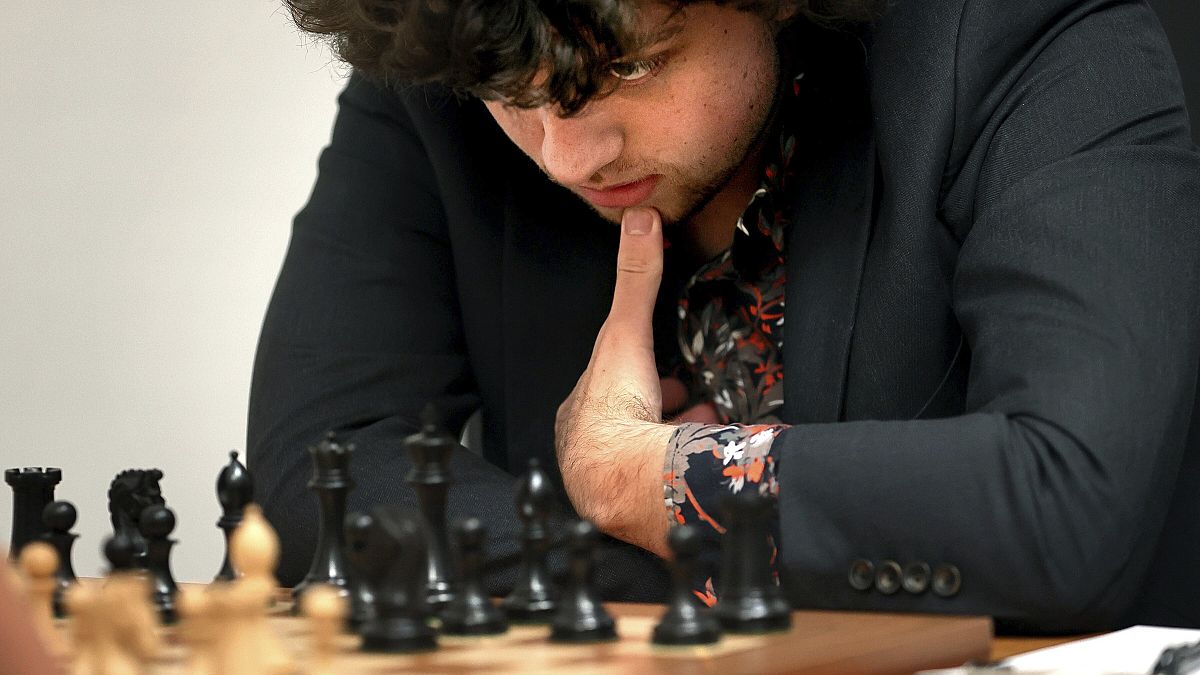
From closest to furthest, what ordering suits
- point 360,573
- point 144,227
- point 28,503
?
point 360,573
point 28,503
point 144,227

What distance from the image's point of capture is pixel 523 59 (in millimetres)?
1532

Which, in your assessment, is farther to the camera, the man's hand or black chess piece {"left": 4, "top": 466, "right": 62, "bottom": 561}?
the man's hand

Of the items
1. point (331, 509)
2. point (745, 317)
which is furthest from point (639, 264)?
point (331, 509)

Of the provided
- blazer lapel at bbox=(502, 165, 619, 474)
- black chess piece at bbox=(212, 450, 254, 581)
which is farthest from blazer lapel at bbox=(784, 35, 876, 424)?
black chess piece at bbox=(212, 450, 254, 581)

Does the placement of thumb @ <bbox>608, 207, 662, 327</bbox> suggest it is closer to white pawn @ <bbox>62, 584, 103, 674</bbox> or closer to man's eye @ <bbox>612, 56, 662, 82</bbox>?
man's eye @ <bbox>612, 56, 662, 82</bbox>

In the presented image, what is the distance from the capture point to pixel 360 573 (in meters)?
0.97

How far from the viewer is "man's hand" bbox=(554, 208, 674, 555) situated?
1.40 meters

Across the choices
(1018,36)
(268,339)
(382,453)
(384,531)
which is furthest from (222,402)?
(384,531)

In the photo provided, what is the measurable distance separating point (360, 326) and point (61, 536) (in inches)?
30.3

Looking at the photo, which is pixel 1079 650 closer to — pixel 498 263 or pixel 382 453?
pixel 382 453

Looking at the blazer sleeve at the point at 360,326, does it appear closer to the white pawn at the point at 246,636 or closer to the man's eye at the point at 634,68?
the man's eye at the point at 634,68

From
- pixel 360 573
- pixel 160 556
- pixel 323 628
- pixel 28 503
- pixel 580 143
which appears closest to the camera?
pixel 323 628

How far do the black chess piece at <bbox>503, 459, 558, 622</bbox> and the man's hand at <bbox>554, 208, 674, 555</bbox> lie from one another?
A: 1.14 feet

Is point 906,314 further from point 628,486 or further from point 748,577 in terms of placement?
point 748,577
